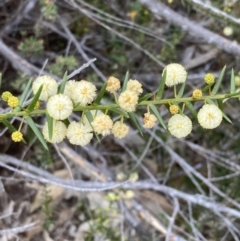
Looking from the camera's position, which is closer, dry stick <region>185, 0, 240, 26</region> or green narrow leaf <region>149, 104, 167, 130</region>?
green narrow leaf <region>149, 104, 167, 130</region>

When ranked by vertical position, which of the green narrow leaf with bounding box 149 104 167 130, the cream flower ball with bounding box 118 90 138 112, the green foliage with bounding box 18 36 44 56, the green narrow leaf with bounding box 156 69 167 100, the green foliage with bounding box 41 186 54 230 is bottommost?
the green foliage with bounding box 41 186 54 230

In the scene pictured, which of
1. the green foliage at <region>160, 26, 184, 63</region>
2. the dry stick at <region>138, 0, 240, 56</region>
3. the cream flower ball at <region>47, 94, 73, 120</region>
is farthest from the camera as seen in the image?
the green foliage at <region>160, 26, 184, 63</region>

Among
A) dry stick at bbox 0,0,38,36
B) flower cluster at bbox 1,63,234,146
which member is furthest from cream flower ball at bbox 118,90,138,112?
dry stick at bbox 0,0,38,36

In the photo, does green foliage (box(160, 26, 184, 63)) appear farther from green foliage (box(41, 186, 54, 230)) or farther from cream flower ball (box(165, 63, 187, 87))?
cream flower ball (box(165, 63, 187, 87))

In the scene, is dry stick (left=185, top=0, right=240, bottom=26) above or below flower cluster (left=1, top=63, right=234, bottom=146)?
above

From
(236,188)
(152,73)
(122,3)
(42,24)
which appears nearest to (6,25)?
(42,24)

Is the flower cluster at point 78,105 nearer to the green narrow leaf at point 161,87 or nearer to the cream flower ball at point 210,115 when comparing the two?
the green narrow leaf at point 161,87
